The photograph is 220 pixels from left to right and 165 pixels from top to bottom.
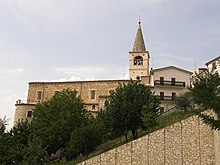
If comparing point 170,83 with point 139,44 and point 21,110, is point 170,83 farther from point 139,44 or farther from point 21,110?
point 21,110

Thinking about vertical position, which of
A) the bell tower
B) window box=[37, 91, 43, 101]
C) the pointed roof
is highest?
the pointed roof

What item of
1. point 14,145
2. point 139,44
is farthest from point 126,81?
point 14,145

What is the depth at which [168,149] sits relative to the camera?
78.3 feet

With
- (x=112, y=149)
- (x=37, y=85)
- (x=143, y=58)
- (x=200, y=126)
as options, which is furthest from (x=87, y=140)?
(x=143, y=58)

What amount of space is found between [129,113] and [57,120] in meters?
8.31

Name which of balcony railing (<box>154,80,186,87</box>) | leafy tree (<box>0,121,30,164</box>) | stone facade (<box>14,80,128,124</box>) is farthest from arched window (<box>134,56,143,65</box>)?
leafy tree (<box>0,121,30,164</box>)

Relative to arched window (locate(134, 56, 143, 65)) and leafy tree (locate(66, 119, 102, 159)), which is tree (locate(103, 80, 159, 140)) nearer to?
leafy tree (locate(66, 119, 102, 159))

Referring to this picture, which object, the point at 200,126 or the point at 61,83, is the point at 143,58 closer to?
the point at 61,83

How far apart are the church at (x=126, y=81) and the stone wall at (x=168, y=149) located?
15966mm

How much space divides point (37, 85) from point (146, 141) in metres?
36.3

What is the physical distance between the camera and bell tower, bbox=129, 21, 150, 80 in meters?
60.9

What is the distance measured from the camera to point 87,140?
2698 cm

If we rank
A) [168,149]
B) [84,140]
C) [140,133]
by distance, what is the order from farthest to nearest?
[140,133] → [84,140] → [168,149]

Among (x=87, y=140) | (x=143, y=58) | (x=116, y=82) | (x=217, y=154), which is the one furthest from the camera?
(x=143, y=58)
